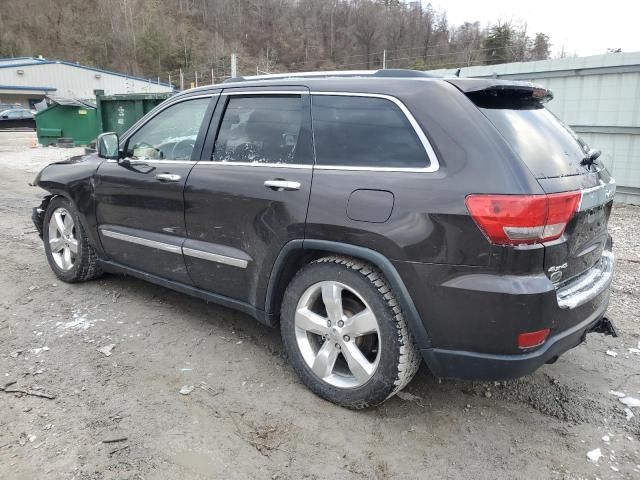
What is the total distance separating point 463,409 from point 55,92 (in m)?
57.6

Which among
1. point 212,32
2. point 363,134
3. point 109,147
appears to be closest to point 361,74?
point 363,134

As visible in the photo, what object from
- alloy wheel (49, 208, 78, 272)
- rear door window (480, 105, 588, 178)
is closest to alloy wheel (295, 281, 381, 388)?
rear door window (480, 105, 588, 178)

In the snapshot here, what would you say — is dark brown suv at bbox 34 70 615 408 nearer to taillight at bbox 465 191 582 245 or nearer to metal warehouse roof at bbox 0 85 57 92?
taillight at bbox 465 191 582 245

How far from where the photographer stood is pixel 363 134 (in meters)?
2.78

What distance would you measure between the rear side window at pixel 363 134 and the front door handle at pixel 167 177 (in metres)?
1.17

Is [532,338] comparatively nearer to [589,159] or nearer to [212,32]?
[589,159]

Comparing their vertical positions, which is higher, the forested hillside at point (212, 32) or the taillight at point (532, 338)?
the forested hillside at point (212, 32)

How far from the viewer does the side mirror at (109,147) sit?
4.09 m

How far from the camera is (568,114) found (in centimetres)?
887

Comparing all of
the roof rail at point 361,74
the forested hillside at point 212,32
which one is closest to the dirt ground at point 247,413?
the roof rail at point 361,74

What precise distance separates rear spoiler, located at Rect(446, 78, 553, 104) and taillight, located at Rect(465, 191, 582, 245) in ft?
2.01

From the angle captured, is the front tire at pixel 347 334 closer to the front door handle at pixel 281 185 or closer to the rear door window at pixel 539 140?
the front door handle at pixel 281 185

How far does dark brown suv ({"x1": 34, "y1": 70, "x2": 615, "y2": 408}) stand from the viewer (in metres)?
2.31

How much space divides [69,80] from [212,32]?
55.5m
